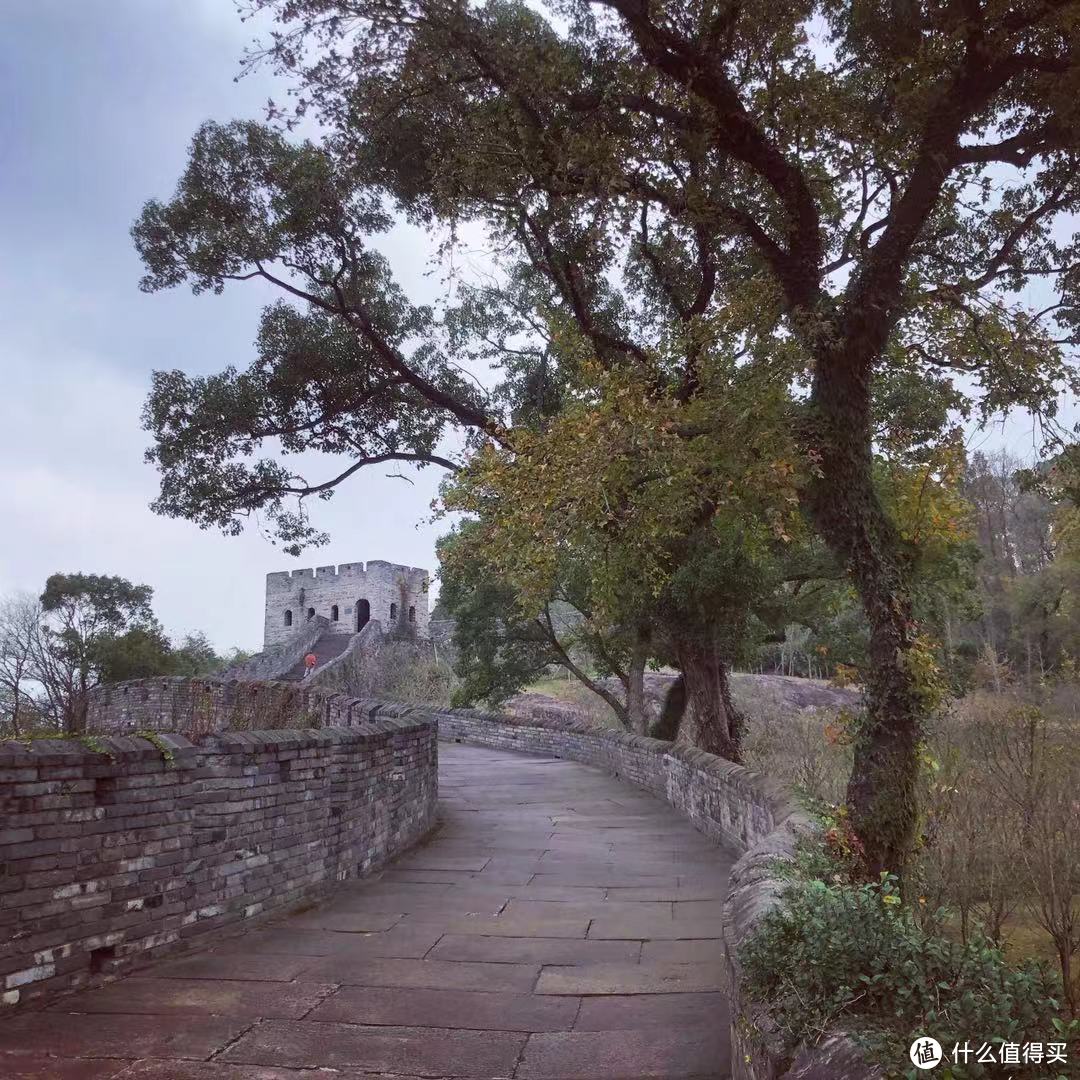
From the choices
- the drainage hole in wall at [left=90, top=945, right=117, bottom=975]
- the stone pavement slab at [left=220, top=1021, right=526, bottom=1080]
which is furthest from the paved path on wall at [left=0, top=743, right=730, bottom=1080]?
the drainage hole in wall at [left=90, top=945, right=117, bottom=975]

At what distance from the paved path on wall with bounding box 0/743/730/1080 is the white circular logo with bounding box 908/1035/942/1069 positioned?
1746mm

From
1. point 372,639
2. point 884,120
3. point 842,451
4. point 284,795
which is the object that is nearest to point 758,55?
point 884,120

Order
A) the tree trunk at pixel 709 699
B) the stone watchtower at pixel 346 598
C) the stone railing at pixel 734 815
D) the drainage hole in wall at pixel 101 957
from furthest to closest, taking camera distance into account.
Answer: the stone watchtower at pixel 346 598 < the tree trunk at pixel 709 699 < the drainage hole in wall at pixel 101 957 < the stone railing at pixel 734 815

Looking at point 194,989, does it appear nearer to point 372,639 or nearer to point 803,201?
point 803,201

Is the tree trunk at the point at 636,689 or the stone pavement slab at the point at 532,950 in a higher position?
the tree trunk at the point at 636,689

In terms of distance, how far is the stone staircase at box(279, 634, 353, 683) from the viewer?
33.6 m

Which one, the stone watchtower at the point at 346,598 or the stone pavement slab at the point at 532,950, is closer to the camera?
the stone pavement slab at the point at 532,950

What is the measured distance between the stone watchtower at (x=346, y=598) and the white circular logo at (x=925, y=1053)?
123ft

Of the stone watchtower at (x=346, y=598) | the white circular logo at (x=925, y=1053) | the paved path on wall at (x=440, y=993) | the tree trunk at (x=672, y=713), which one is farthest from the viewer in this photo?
the stone watchtower at (x=346, y=598)

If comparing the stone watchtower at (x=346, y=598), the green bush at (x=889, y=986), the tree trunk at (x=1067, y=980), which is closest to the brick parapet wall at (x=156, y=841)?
the green bush at (x=889, y=986)

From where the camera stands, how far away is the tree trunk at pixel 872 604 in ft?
21.0

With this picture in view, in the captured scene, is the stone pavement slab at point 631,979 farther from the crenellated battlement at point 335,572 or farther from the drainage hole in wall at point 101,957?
the crenellated battlement at point 335,572

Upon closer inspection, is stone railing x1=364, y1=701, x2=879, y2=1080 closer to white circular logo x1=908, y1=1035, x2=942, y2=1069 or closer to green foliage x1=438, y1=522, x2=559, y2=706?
white circular logo x1=908, y1=1035, x2=942, y2=1069

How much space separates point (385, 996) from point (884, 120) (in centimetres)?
793
